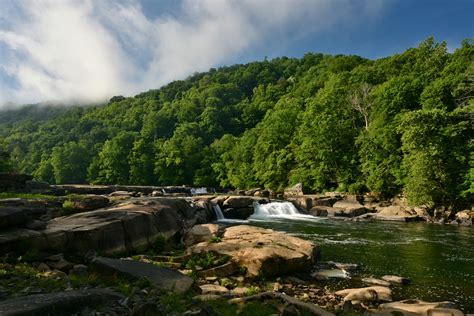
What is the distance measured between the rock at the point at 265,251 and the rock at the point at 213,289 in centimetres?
276

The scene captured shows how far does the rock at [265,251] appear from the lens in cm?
1531

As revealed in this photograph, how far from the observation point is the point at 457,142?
41.1m

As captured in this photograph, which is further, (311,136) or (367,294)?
(311,136)

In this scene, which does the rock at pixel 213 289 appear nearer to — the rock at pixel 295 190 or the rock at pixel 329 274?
the rock at pixel 329 274

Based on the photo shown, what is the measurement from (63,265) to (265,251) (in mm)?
8463

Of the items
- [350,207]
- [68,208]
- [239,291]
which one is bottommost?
[239,291]

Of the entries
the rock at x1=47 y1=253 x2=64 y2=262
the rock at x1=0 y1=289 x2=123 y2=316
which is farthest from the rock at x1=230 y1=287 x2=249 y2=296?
the rock at x1=47 y1=253 x2=64 y2=262

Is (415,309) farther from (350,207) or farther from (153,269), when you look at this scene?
(350,207)

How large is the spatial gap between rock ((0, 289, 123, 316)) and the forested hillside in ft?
129

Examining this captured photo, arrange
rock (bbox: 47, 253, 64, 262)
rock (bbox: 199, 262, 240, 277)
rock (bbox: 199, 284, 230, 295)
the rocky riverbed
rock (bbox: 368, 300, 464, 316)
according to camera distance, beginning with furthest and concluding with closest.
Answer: rock (bbox: 199, 262, 240, 277) < rock (bbox: 47, 253, 64, 262) < rock (bbox: 199, 284, 230, 295) < rock (bbox: 368, 300, 464, 316) < the rocky riverbed

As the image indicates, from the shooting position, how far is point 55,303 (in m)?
6.72

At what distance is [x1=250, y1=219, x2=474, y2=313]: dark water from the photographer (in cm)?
1475

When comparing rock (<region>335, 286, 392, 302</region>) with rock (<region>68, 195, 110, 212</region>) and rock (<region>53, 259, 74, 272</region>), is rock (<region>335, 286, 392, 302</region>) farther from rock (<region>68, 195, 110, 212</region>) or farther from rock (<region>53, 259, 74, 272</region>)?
rock (<region>68, 195, 110, 212</region>)

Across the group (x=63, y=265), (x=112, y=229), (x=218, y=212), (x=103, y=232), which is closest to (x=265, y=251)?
(x=112, y=229)
